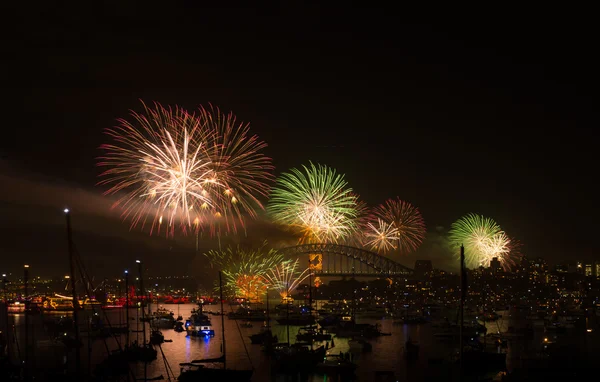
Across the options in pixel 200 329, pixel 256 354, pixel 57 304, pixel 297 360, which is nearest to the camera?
pixel 297 360

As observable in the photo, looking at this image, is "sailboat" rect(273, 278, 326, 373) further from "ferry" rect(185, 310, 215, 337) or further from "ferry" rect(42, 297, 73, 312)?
"ferry" rect(42, 297, 73, 312)

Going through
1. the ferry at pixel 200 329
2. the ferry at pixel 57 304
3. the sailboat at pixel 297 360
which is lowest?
the ferry at pixel 57 304

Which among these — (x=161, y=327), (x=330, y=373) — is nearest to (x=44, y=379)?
(x=330, y=373)

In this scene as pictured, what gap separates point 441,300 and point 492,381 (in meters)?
158

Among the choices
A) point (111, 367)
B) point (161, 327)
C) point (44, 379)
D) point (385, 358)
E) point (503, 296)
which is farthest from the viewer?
point (503, 296)

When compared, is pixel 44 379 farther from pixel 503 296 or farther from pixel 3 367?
pixel 503 296

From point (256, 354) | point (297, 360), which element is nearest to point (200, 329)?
point (256, 354)

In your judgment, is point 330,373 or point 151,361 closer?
point 330,373

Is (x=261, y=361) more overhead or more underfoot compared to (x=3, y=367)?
more underfoot

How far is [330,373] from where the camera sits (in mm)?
45562

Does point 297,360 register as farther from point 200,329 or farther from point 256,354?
point 200,329

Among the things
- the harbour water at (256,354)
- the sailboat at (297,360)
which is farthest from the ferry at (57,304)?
the sailboat at (297,360)

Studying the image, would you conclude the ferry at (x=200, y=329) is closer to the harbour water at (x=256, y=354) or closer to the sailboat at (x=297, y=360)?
the harbour water at (x=256, y=354)

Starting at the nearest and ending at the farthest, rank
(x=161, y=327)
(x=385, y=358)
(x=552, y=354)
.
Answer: (x=552, y=354) → (x=385, y=358) → (x=161, y=327)
